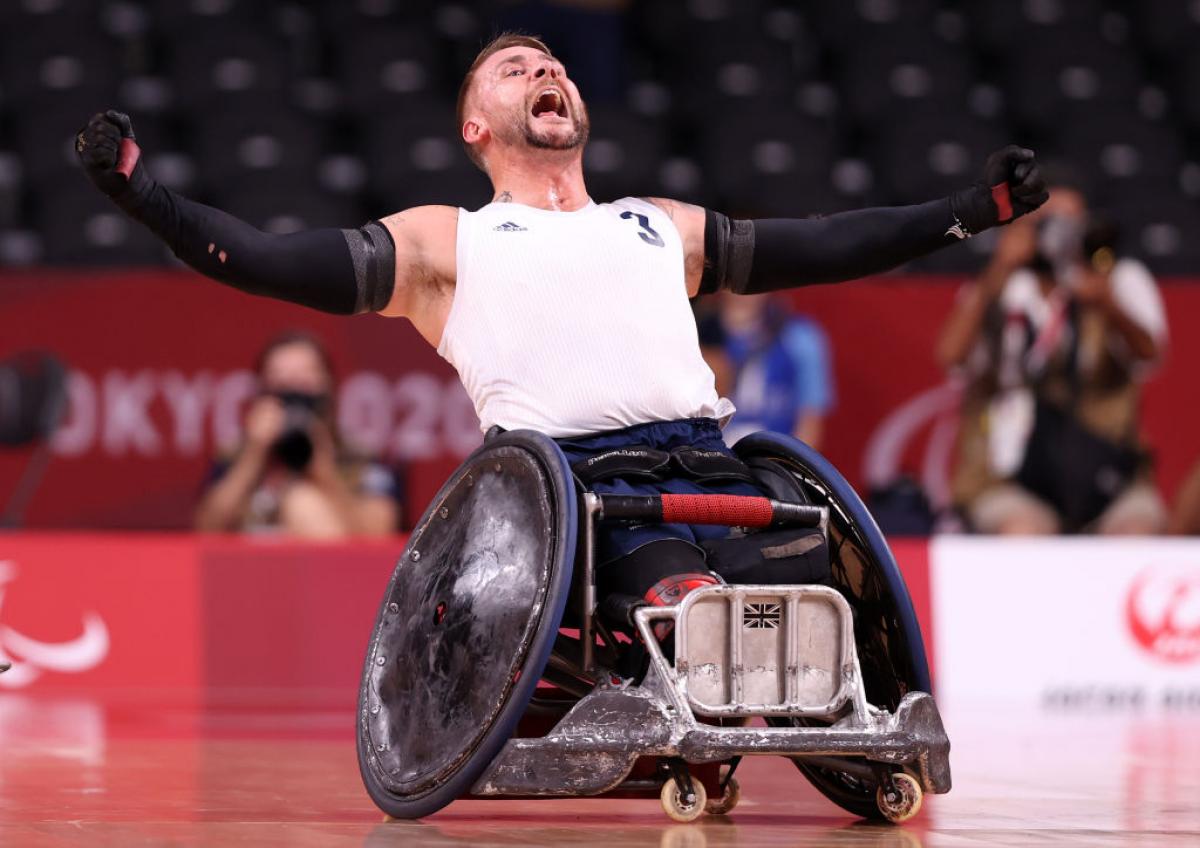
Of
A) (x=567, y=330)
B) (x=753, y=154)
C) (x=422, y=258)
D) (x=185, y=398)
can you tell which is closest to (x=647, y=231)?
(x=567, y=330)

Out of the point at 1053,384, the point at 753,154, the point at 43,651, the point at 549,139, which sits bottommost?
the point at 43,651

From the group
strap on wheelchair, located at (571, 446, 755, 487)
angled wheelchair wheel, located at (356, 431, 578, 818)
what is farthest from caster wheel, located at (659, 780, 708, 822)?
strap on wheelchair, located at (571, 446, 755, 487)

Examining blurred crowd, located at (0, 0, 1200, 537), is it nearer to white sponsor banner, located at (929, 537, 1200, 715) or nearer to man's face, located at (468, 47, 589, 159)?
white sponsor banner, located at (929, 537, 1200, 715)

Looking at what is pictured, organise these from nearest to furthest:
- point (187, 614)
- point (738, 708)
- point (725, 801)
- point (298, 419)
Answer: point (738, 708) → point (725, 801) → point (187, 614) → point (298, 419)

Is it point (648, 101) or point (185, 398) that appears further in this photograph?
point (648, 101)

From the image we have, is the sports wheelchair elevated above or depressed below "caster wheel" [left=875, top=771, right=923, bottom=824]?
above

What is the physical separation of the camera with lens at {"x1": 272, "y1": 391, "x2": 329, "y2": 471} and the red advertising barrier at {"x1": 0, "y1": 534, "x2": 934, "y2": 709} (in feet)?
1.69

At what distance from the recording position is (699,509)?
4.31m

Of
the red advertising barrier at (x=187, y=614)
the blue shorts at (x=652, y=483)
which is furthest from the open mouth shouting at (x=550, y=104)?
the red advertising barrier at (x=187, y=614)

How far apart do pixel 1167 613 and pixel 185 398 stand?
4.63 metres

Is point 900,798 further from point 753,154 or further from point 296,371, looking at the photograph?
point 753,154

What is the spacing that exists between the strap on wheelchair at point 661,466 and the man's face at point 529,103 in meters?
0.90

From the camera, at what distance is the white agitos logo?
27.2 feet

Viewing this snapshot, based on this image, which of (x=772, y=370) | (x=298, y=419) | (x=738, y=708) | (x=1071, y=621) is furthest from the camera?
(x=772, y=370)
